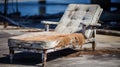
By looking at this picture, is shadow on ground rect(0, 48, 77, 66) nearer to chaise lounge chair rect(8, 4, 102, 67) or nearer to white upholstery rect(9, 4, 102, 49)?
chaise lounge chair rect(8, 4, 102, 67)

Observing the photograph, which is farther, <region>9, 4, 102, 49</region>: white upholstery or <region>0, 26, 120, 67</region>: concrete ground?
<region>9, 4, 102, 49</region>: white upholstery

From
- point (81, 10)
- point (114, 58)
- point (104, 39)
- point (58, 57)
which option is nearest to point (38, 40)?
point (58, 57)

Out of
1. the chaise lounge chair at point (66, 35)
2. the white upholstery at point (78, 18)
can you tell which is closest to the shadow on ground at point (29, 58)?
the chaise lounge chair at point (66, 35)

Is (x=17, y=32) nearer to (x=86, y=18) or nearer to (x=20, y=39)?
(x=86, y=18)

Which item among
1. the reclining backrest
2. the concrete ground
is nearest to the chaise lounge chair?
the reclining backrest

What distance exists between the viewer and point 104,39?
1261cm

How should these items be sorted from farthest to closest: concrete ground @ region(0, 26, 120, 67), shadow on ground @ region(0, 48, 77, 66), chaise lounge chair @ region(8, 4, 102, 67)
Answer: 1. shadow on ground @ region(0, 48, 77, 66)
2. concrete ground @ region(0, 26, 120, 67)
3. chaise lounge chair @ region(8, 4, 102, 67)

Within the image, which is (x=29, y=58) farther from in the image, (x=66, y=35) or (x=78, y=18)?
(x=78, y=18)

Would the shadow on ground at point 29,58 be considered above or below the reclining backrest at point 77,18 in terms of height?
below

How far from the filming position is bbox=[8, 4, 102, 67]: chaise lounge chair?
28.1 ft

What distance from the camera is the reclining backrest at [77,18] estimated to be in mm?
10562

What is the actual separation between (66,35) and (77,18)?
66.5 inches

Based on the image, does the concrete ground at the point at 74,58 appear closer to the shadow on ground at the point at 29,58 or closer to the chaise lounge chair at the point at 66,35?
the shadow on ground at the point at 29,58

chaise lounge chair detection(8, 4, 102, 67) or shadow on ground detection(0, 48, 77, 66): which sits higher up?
chaise lounge chair detection(8, 4, 102, 67)
